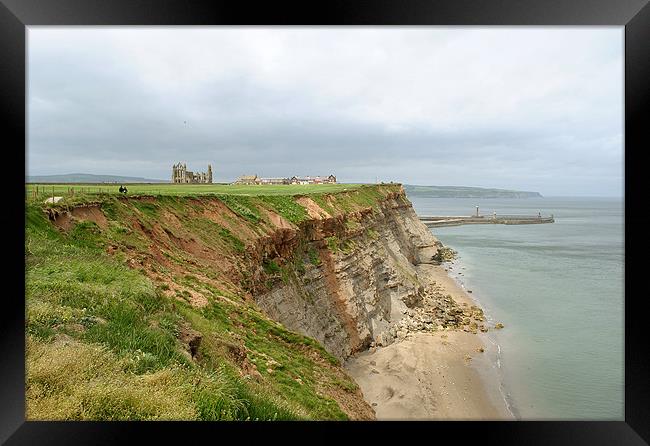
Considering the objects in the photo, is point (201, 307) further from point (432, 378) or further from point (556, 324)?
point (556, 324)

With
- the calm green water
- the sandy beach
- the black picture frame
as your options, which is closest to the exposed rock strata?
the sandy beach

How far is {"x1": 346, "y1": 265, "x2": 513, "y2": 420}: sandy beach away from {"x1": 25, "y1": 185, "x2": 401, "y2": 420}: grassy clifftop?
6.16m

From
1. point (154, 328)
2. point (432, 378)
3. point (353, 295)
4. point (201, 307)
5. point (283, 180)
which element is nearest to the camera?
point (154, 328)

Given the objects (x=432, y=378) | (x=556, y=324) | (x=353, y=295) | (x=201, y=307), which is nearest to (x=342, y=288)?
(x=353, y=295)

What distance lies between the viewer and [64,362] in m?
4.52

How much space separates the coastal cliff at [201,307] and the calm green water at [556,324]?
14.7ft

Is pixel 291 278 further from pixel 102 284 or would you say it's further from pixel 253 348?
pixel 102 284

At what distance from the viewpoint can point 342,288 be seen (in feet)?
63.3

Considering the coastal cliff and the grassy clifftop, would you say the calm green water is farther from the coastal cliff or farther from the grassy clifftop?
the grassy clifftop

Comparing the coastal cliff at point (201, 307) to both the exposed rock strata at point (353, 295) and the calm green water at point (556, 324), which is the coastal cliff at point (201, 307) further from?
the calm green water at point (556, 324)

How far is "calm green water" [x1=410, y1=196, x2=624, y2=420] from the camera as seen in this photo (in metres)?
15.5

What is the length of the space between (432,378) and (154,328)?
14200mm

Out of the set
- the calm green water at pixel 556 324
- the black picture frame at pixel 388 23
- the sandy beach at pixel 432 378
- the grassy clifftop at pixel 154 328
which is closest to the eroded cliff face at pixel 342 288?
the sandy beach at pixel 432 378
